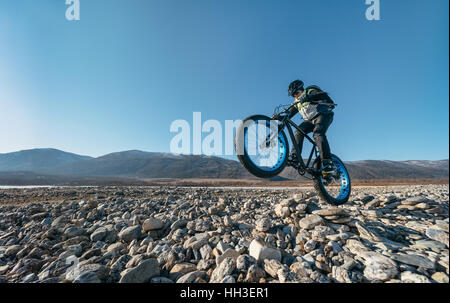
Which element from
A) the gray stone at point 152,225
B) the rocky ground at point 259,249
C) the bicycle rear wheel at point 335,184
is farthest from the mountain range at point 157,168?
the gray stone at point 152,225

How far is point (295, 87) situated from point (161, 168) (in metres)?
106

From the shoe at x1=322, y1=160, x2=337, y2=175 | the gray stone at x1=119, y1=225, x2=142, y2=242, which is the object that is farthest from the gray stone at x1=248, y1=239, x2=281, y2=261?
the shoe at x1=322, y1=160, x2=337, y2=175

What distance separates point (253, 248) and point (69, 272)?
2.53 meters

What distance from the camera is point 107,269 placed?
2330mm

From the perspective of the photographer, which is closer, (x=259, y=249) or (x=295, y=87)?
(x=259, y=249)

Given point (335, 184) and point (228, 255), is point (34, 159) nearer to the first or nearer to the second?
point (228, 255)

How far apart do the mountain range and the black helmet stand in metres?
68.6

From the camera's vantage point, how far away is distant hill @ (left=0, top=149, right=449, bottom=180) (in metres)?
85.5

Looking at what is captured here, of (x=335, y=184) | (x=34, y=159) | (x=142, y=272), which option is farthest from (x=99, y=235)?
(x=34, y=159)

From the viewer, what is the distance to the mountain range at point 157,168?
84512 millimetres

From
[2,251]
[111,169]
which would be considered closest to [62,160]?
[111,169]

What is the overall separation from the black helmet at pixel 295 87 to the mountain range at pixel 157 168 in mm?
68575

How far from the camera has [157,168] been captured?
102625mm

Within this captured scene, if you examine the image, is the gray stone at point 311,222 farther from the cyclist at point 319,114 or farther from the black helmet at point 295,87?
the black helmet at point 295,87
